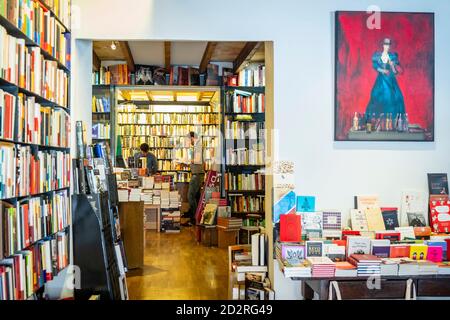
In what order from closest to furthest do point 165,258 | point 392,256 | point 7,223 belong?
point 7,223
point 392,256
point 165,258

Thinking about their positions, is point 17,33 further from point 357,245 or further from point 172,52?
point 172,52

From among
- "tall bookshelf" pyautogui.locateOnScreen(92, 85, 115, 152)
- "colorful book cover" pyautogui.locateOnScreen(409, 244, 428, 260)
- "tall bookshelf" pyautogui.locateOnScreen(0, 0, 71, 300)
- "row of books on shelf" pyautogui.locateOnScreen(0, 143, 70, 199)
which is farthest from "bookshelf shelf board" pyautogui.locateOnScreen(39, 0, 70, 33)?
"tall bookshelf" pyautogui.locateOnScreen(92, 85, 115, 152)

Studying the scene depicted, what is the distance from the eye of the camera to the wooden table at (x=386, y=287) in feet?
12.5

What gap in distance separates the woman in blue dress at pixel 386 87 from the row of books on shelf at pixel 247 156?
15.3 feet

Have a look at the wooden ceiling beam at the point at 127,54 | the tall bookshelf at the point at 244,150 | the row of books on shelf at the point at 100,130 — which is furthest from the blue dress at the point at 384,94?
the row of books on shelf at the point at 100,130

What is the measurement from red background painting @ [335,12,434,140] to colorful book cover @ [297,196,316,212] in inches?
22.7

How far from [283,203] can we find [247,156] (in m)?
4.71

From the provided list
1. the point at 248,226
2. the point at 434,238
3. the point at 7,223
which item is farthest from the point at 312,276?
the point at 248,226

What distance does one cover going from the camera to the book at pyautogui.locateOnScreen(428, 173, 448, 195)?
4.53 meters

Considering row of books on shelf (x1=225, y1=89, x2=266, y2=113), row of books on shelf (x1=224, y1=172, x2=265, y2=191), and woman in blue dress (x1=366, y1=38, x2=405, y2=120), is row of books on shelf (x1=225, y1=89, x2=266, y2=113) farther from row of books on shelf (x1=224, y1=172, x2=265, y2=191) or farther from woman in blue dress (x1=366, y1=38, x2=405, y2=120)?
woman in blue dress (x1=366, y1=38, x2=405, y2=120)

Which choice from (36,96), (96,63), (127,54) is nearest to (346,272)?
(36,96)

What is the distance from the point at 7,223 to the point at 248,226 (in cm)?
586
